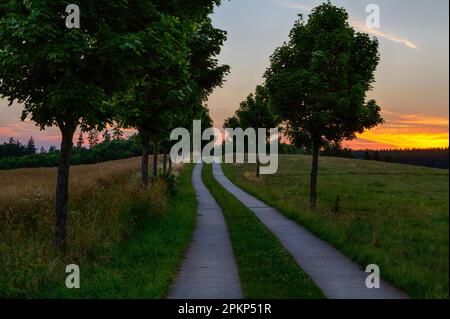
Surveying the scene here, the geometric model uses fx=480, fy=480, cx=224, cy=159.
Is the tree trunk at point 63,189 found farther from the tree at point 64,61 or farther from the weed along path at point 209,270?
the weed along path at point 209,270

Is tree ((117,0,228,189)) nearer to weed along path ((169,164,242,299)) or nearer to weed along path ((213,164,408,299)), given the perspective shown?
weed along path ((169,164,242,299))

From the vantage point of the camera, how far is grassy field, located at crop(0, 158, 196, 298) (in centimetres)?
879

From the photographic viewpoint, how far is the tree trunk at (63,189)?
11211 mm

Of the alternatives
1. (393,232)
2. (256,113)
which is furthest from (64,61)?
(256,113)

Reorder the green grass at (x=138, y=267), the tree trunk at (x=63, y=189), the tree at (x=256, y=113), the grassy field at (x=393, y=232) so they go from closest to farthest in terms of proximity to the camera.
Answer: the green grass at (x=138, y=267) → the grassy field at (x=393, y=232) → the tree trunk at (x=63, y=189) → the tree at (x=256, y=113)

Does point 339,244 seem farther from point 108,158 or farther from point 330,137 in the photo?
point 108,158

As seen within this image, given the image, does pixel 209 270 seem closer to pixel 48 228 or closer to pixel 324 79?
pixel 48 228

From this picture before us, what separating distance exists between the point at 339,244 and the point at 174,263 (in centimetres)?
509

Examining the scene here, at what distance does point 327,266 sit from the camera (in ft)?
37.4

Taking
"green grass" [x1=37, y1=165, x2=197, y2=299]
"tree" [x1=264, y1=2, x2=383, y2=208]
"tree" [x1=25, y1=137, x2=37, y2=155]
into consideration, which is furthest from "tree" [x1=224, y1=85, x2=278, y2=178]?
"tree" [x1=25, y1=137, x2=37, y2=155]

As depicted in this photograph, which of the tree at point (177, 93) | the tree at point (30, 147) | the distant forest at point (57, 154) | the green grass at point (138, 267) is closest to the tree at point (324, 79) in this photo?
the tree at point (177, 93)

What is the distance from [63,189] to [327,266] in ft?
21.3

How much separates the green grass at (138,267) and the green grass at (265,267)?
158 centimetres
